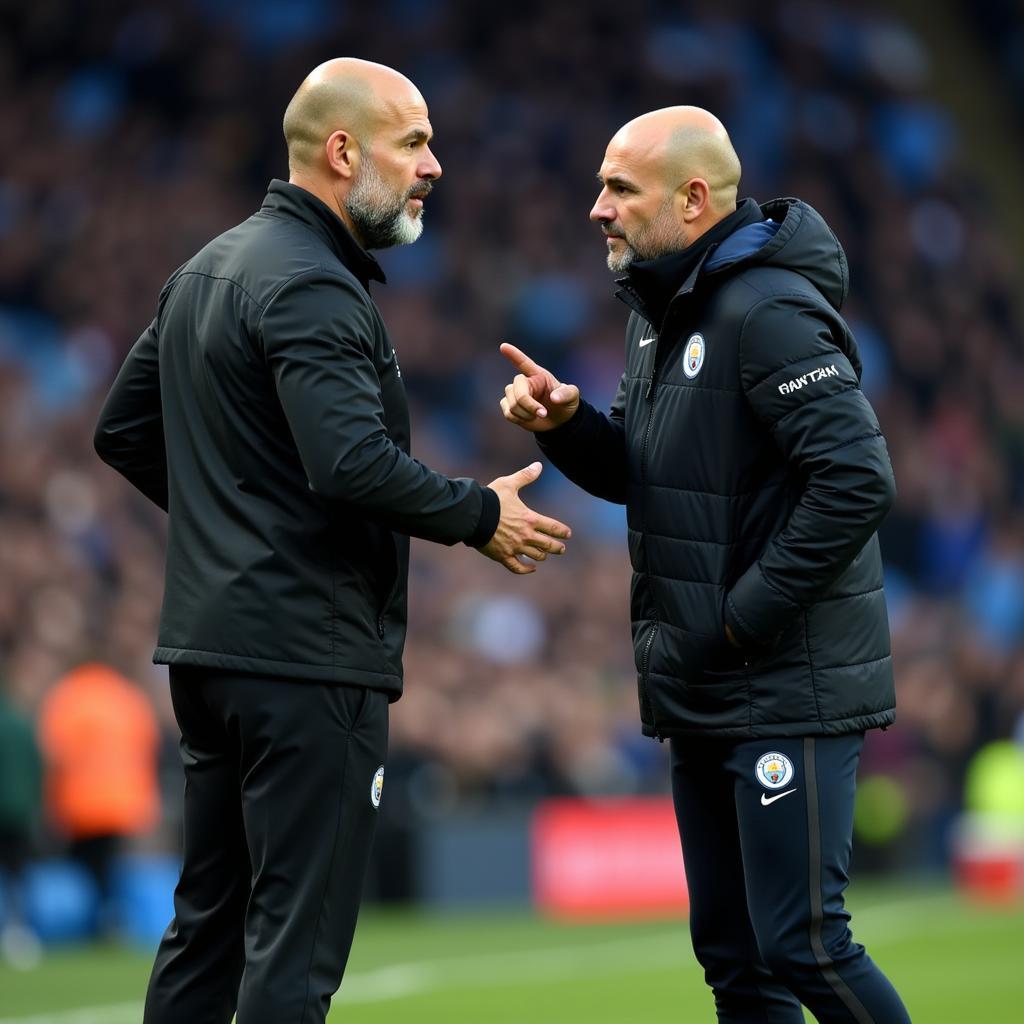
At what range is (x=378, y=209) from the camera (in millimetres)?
5047

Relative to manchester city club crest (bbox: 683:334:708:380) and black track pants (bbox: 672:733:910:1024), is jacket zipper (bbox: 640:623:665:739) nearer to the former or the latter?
black track pants (bbox: 672:733:910:1024)

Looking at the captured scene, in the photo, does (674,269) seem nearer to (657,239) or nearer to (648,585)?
(657,239)

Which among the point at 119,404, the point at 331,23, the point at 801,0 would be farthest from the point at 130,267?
the point at 119,404

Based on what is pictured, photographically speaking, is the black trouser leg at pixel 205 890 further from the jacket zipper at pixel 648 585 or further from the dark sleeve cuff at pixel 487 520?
the jacket zipper at pixel 648 585

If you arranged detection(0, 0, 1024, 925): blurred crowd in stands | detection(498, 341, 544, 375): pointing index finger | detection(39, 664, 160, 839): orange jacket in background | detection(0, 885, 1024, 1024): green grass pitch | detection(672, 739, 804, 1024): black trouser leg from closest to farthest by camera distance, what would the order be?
detection(672, 739, 804, 1024): black trouser leg → detection(498, 341, 544, 375): pointing index finger → detection(0, 885, 1024, 1024): green grass pitch → detection(39, 664, 160, 839): orange jacket in background → detection(0, 0, 1024, 925): blurred crowd in stands

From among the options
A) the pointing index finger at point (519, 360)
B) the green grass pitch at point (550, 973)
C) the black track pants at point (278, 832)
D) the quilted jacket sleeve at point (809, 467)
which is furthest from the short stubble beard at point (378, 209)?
the green grass pitch at point (550, 973)

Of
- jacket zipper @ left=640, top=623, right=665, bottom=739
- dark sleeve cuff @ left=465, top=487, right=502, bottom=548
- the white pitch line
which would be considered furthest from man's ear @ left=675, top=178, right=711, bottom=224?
the white pitch line

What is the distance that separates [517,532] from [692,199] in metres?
1.01

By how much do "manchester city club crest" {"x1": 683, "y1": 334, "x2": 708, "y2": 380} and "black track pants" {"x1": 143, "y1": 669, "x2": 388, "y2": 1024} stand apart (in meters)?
1.13

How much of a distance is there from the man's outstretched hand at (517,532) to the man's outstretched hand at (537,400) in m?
0.48

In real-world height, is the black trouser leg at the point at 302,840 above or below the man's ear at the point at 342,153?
below

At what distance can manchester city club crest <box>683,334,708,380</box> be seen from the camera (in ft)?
17.0

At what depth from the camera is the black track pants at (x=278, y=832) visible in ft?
15.3

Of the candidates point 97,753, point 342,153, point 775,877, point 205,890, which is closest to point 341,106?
point 342,153
